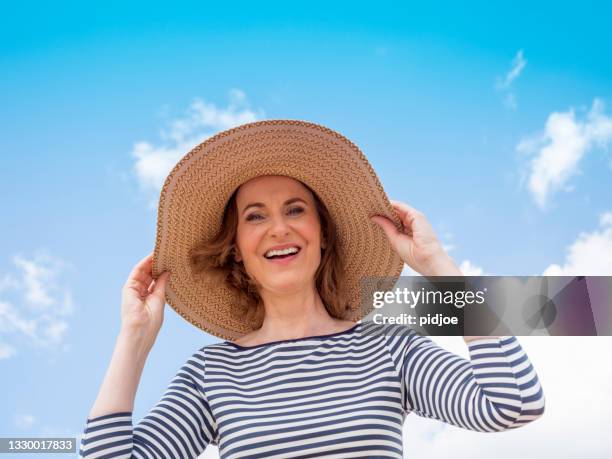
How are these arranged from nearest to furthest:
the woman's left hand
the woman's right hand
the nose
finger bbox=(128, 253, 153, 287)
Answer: the woman's left hand → the woman's right hand → the nose → finger bbox=(128, 253, 153, 287)

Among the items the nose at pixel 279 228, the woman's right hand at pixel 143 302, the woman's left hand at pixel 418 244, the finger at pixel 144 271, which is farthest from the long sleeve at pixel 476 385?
the finger at pixel 144 271

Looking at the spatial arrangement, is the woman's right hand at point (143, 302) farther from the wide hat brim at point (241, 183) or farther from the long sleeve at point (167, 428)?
the long sleeve at point (167, 428)

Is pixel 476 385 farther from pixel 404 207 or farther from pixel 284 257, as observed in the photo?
pixel 284 257

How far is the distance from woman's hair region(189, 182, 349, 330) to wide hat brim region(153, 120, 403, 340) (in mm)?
33

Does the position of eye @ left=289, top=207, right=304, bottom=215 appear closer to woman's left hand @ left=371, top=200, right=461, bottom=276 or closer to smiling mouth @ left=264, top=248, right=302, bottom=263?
smiling mouth @ left=264, top=248, right=302, bottom=263

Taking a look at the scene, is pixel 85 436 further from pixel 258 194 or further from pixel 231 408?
pixel 258 194

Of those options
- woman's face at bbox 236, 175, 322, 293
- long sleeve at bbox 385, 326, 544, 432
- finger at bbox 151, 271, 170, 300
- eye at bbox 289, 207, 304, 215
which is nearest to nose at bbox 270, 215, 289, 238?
woman's face at bbox 236, 175, 322, 293

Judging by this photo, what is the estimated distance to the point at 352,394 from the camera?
8.73 feet

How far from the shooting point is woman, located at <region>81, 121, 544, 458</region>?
99.8 inches

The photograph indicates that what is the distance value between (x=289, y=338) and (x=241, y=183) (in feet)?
2.39

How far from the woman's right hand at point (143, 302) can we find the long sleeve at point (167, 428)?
0.22 m

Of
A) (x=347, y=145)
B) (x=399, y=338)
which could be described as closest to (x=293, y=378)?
(x=399, y=338)

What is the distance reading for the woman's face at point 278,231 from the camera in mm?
3008

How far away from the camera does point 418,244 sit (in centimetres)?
279
